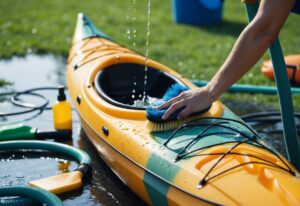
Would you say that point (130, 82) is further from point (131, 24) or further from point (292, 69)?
point (131, 24)

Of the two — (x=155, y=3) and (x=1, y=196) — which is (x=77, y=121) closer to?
(x=1, y=196)

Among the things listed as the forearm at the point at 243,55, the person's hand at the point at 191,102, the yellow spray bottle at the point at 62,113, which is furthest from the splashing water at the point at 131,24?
the forearm at the point at 243,55

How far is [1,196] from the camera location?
304 cm

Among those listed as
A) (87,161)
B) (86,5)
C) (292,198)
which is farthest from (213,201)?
(86,5)

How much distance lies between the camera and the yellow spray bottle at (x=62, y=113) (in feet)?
13.3

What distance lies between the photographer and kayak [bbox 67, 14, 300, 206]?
2.46 m

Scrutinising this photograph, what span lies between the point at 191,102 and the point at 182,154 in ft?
0.87

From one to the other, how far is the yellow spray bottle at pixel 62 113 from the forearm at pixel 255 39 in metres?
1.72

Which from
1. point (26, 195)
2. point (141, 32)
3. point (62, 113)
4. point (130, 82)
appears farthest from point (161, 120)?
point (141, 32)

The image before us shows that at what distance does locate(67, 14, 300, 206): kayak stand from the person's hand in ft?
0.37

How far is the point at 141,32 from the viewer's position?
7215mm

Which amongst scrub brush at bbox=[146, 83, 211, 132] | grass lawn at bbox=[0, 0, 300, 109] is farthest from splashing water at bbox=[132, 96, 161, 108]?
grass lawn at bbox=[0, 0, 300, 109]

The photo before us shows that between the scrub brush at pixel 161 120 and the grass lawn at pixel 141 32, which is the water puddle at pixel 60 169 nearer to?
the scrub brush at pixel 161 120

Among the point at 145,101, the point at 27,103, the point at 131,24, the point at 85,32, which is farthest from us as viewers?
the point at 131,24
